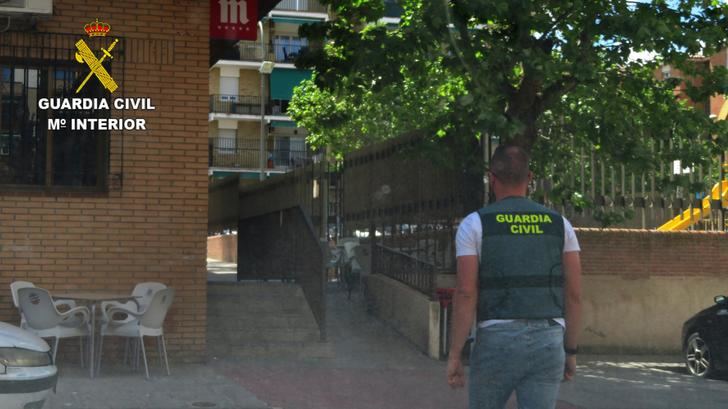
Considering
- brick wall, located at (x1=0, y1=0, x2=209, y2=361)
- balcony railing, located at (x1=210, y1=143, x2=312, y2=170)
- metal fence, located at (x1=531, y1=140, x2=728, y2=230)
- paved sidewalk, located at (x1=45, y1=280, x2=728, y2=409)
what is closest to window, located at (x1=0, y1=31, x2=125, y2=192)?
brick wall, located at (x1=0, y1=0, x2=209, y2=361)

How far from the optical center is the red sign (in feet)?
39.5

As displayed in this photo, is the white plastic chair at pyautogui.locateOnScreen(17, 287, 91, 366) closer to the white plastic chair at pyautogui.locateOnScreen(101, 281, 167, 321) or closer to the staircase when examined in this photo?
the white plastic chair at pyautogui.locateOnScreen(101, 281, 167, 321)

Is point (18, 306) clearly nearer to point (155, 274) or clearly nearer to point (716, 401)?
point (155, 274)

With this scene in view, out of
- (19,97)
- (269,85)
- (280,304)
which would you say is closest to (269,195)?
(280,304)

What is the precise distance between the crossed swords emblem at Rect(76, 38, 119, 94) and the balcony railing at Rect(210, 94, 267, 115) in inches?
1857

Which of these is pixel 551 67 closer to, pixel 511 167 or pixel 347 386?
pixel 347 386

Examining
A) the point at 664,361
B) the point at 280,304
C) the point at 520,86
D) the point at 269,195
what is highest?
the point at 520,86

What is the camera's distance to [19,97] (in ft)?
36.7

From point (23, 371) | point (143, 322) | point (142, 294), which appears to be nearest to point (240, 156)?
point (142, 294)

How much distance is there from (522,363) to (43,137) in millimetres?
8081

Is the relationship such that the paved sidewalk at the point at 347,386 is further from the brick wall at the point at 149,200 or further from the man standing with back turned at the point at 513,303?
the man standing with back turned at the point at 513,303

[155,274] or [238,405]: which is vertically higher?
[155,274]

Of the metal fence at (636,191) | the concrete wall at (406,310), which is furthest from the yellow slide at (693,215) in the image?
the concrete wall at (406,310)

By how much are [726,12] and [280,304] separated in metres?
6.55
